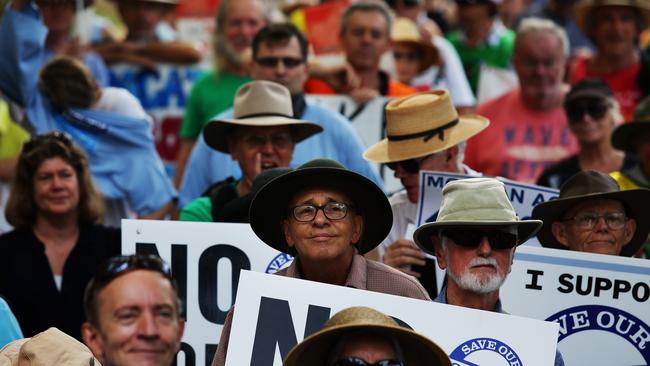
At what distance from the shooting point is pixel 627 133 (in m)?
9.72

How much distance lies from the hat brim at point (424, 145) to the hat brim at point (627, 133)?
1.14m

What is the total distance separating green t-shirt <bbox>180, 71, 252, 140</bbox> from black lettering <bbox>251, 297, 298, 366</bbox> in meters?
5.02

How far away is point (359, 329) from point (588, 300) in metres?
2.23

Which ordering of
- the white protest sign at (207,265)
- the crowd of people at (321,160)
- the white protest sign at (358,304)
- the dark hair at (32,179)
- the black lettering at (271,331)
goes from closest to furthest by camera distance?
the white protest sign at (358,304) < the black lettering at (271,331) < the crowd of people at (321,160) < the white protest sign at (207,265) < the dark hair at (32,179)

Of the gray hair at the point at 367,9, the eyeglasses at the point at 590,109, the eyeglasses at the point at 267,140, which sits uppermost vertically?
the gray hair at the point at 367,9

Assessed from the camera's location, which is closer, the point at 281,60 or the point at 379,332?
the point at 379,332

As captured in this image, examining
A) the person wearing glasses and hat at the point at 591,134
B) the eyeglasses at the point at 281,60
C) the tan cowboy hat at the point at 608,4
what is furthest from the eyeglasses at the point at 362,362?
the tan cowboy hat at the point at 608,4

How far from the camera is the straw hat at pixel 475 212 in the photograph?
6.81 meters

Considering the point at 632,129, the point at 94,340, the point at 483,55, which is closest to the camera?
the point at 94,340

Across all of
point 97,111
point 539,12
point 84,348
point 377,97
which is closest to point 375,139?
point 377,97

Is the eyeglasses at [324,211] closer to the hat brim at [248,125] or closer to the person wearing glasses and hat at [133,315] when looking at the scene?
the person wearing glasses and hat at [133,315]

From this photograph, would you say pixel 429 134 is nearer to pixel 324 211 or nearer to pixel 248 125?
pixel 248 125

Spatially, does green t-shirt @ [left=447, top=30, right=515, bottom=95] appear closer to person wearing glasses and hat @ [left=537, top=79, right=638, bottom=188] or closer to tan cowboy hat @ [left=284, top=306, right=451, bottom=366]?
person wearing glasses and hat @ [left=537, top=79, right=638, bottom=188]

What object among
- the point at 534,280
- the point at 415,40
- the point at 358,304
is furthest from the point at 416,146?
the point at 415,40
